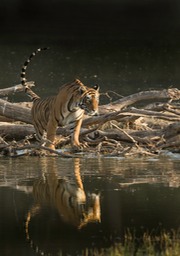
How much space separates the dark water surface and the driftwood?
2.08 ft

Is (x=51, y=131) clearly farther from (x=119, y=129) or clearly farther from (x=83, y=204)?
(x=83, y=204)

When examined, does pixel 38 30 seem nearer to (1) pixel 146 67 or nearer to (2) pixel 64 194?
(1) pixel 146 67

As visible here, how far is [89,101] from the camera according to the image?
42.1 feet

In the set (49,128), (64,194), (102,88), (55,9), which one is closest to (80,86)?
(49,128)

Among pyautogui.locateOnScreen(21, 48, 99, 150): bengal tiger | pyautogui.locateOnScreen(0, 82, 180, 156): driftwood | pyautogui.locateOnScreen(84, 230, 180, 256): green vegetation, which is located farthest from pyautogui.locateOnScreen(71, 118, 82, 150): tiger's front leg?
pyautogui.locateOnScreen(84, 230, 180, 256): green vegetation

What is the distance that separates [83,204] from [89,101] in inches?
142

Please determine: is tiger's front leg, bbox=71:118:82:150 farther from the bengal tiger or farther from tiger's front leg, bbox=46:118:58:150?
tiger's front leg, bbox=46:118:58:150

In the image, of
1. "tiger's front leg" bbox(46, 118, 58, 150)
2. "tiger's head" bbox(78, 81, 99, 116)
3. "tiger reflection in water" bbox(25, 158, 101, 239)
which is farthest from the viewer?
"tiger's front leg" bbox(46, 118, 58, 150)

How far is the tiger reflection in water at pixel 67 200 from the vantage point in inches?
345

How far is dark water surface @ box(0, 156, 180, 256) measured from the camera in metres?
7.96

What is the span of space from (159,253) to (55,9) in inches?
1521

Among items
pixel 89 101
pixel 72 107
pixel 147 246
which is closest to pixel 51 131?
pixel 72 107

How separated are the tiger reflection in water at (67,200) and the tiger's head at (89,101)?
1644 millimetres

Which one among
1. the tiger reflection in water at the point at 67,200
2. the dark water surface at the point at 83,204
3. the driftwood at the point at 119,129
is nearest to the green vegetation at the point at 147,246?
the dark water surface at the point at 83,204
